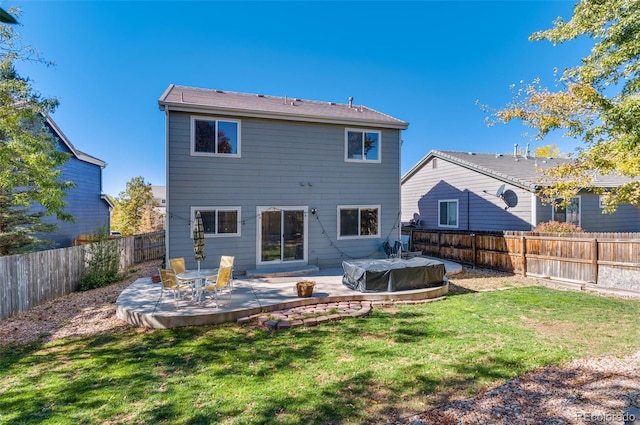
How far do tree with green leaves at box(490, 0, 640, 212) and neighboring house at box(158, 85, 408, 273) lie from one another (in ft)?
14.9

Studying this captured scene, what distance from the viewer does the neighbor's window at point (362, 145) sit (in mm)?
11617

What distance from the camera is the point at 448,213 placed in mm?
16625

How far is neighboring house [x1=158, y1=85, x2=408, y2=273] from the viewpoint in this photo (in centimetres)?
974

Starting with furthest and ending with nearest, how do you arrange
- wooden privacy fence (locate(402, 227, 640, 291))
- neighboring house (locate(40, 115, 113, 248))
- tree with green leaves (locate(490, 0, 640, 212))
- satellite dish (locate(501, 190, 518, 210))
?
1. neighboring house (locate(40, 115, 113, 248))
2. satellite dish (locate(501, 190, 518, 210))
3. wooden privacy fence (locate(402, 227, 640, 291))
4. tree with green leaves (locate(490, 0, 640, 212))

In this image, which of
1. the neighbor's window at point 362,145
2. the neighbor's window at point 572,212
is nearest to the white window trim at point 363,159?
the neighbor's window at point 362,145

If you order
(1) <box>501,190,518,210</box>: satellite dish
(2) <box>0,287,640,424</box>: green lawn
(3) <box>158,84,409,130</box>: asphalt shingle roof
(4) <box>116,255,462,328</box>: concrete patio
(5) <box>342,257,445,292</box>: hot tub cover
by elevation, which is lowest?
(2) <box>0,287,640,424</box>: green lawn

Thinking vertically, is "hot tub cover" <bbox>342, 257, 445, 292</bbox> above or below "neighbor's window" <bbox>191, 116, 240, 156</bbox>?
below

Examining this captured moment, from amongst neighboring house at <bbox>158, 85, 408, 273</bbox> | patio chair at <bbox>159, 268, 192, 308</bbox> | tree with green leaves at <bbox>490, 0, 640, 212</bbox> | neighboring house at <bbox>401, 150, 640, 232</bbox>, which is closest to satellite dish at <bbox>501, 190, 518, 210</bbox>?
neighboring house at <bbox>401, 150, 640, 232</bbox>

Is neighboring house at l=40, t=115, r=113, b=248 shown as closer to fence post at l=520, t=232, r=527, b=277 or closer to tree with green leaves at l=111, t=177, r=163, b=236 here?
tree with green leaves at l=111, t=177, r=163, b=236

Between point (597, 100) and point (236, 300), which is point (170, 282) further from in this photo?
point (597, 100)

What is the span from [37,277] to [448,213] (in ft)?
55.3

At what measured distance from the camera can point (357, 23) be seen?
1377 centimetres

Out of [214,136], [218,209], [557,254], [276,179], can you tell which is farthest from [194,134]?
[557,254]

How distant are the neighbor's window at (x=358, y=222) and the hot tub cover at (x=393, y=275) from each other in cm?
290
